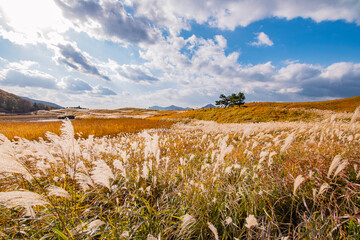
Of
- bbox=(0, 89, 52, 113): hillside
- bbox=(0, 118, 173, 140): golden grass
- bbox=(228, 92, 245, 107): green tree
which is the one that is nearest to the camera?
bbox=(0, 118, 173, 140): golden grass

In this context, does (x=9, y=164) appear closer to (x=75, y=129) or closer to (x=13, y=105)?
(x=75, y=129)

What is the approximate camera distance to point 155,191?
2500 mm

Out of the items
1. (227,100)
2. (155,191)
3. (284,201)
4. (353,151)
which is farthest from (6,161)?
(227,100)

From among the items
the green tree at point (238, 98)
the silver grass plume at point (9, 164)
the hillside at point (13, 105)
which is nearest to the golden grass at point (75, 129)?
the silver grass plume at point (9, 164)

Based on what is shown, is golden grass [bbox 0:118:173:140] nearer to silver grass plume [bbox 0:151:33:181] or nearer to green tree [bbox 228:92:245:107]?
silver grass plume [bbox 0:151:33:181]

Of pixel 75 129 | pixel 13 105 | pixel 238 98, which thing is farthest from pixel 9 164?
pixel 13 105

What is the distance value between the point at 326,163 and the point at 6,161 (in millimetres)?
4251

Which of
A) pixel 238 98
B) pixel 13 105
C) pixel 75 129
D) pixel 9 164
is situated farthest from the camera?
pixel 13 105

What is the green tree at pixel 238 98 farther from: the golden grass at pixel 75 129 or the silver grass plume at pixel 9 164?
Result: the silver grass plume at pixel 9 164

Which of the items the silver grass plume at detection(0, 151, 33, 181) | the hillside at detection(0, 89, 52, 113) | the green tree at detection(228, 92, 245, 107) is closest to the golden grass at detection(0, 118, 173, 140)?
the silver grass plume at detection(0, 151, 33, 181)

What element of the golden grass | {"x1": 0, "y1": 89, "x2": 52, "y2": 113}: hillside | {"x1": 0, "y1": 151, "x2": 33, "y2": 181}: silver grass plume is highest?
{"x1": 0, "y1": 89, "x2": 52, "y2": 113}: hillside

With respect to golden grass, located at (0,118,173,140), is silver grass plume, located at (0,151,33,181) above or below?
above

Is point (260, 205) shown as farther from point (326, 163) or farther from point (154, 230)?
point (326, 163)

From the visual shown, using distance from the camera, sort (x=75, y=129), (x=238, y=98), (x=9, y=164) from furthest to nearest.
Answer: (x=238, y=98) < (x=75, y=129) < (x=9, y=164)
